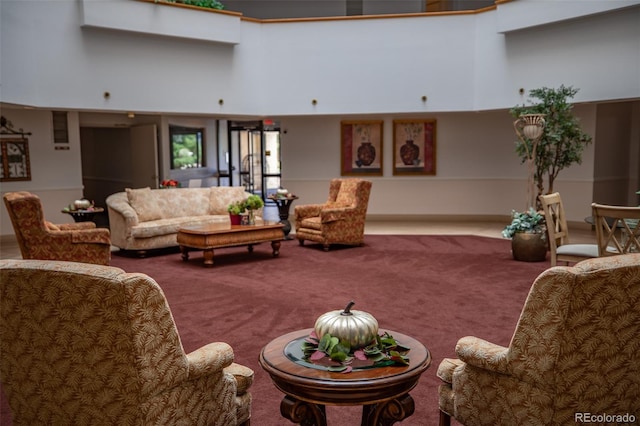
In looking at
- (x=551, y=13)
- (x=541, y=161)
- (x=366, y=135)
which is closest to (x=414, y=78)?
(x=366, y=135)

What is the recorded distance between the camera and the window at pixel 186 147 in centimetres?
A: 1304

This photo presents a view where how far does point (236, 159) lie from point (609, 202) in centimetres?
864

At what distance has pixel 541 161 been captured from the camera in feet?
26.5

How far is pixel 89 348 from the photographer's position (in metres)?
2.01

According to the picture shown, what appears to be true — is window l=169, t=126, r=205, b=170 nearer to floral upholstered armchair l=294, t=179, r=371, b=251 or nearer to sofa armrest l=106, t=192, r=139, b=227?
sofa armrest l=106, t=192, r=139, b=227

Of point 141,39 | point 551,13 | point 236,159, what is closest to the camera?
point 551,13

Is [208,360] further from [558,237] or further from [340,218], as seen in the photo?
[340,218]

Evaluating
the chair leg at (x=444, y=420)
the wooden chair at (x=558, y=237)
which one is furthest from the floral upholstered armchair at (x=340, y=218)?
the chair leg at (x=444, y=420)

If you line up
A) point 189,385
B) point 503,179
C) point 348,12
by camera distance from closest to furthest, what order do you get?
point 189,385
point 503,179
point 348,12

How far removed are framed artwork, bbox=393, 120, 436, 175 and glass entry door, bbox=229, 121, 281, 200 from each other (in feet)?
10.6

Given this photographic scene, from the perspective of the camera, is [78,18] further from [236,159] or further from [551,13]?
[551,13]

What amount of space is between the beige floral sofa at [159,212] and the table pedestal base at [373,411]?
584cm

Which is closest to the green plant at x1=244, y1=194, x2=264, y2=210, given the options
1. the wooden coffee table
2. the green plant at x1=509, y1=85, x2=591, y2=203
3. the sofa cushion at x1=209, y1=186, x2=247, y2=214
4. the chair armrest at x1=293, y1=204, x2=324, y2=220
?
the wooden coffee table

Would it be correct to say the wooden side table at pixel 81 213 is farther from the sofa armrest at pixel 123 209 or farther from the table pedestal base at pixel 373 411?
the table pedestal base at pixel 373 411
